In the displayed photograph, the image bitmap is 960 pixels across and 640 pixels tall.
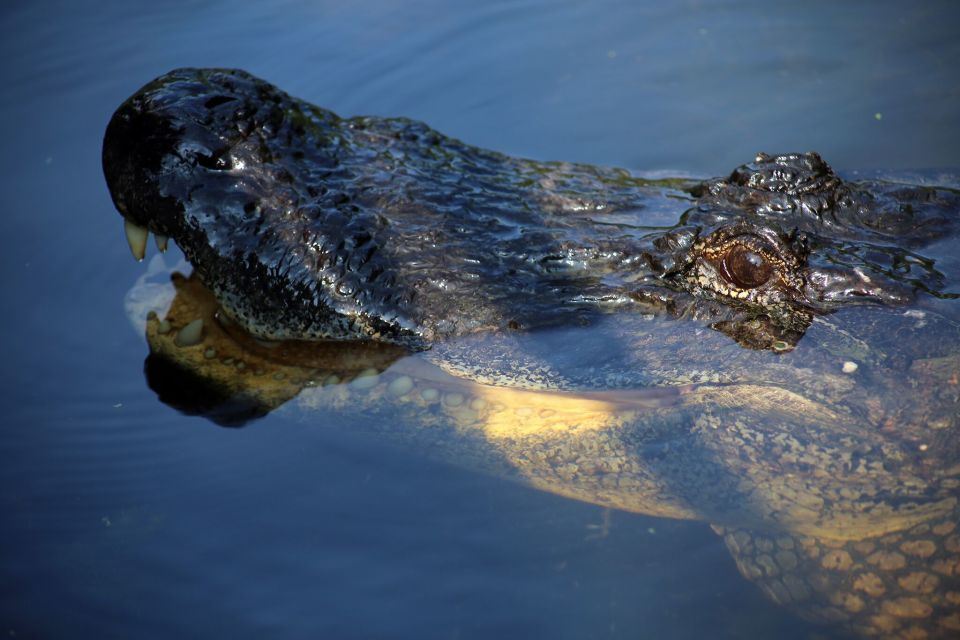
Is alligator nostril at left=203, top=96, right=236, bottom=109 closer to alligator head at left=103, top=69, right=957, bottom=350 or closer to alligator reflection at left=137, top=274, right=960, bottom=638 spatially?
alligator head at left=103, top=69, right=957, bottom=350

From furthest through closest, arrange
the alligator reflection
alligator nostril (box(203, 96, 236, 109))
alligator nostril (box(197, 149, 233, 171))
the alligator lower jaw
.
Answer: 1. alligator nostril (box(203, 96, 236, 109))
2. alligator nostril (box(197, 149, 233, 171))
3. the alligator lower jaw
4. the alligator reflection

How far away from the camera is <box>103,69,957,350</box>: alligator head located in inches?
Answer: 124

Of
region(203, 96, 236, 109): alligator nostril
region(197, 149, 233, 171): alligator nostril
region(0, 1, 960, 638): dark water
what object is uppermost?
region(203, 96, 236, 109): alligator nostril

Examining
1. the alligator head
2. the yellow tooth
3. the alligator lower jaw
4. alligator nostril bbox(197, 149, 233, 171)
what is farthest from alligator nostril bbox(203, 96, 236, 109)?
the alligator lower jaw

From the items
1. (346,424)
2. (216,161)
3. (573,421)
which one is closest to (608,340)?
(573,421)

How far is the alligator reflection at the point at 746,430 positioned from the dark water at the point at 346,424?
0.61ft

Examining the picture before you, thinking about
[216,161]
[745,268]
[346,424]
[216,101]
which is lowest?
[346,424]

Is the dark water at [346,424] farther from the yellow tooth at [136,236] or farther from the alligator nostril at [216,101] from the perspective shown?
the alligator nostril at [216,101]

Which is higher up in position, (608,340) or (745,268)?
(745,268)

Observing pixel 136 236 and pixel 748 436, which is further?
pixel 136 236

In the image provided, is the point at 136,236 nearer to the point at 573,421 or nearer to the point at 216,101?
the point at 216,101

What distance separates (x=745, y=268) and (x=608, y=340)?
1.89 feet

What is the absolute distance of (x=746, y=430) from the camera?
3084mm

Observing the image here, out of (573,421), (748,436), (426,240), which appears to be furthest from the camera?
(426,240)
